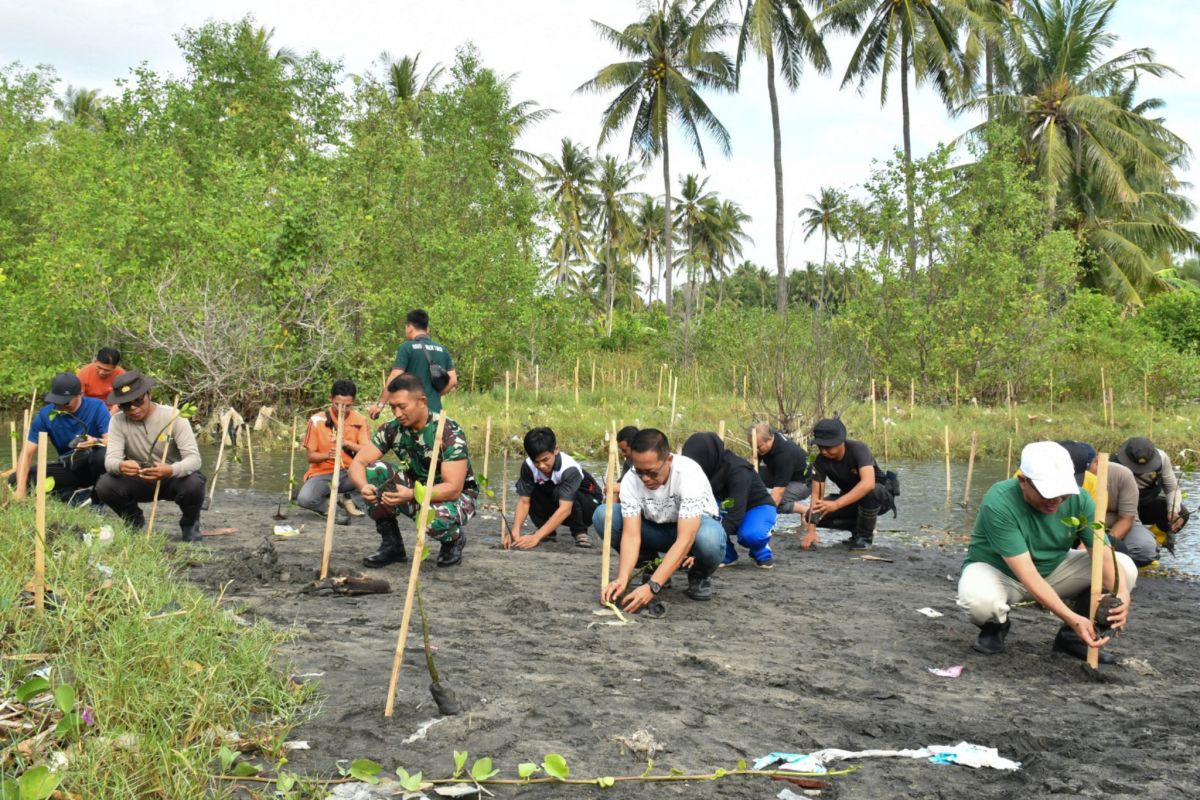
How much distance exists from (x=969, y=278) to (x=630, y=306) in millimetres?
43680

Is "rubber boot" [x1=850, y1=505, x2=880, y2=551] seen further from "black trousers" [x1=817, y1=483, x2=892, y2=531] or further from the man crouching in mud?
the man crouching in mud

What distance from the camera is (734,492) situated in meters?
6.98

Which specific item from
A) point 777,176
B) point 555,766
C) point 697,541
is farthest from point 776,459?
point 777,176

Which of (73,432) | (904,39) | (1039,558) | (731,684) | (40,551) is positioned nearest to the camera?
(40,551)

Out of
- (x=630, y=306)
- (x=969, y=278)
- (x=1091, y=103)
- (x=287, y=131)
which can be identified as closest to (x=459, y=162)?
(x=287, y=131)

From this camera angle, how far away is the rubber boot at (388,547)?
6805mm

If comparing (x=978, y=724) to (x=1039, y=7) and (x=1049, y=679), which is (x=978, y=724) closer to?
(x=1049, y=679)

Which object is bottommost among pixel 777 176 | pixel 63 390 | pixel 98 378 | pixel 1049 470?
pixel 1049 470

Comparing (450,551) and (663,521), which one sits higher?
(663,521)

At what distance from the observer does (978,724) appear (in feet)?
13.1

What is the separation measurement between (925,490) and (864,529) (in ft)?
16.8

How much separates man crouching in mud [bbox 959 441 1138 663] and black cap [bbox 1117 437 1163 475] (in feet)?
7.76

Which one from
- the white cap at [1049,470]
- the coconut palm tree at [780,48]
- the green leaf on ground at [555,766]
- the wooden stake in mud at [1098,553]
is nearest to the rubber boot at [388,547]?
the green leaf on ground at [555,766]

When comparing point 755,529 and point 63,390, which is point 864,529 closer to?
point 755,529
